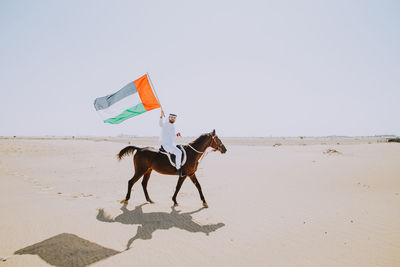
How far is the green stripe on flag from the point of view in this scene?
28.0 feet

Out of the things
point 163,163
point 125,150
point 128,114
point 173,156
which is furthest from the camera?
point 128,114

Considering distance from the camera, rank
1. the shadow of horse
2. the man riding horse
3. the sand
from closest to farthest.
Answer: the sand
the shadow of horse
the man riding horse

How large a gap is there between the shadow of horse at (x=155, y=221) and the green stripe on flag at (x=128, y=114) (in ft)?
11.5

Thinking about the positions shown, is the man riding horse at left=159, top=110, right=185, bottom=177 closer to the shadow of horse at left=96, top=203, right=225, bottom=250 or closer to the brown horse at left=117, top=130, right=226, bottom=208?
the brown horse at left=117, top=130, right=226, bottom=208

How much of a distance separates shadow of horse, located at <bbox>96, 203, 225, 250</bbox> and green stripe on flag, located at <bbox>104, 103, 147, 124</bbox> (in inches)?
138

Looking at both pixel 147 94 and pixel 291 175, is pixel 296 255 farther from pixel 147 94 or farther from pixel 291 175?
pixel 291 175

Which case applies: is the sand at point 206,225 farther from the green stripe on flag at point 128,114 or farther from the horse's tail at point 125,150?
the green stripe on flag at point 128,114

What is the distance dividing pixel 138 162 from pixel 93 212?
2177mm

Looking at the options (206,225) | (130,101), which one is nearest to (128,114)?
(130,101)

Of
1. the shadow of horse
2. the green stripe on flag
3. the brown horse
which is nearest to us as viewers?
the shadow of horse

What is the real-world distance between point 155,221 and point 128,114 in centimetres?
442

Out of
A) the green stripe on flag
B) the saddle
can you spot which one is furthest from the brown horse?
the green stripe on flag

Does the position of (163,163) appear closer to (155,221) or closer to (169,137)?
(169,137)

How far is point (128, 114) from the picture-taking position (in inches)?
339
